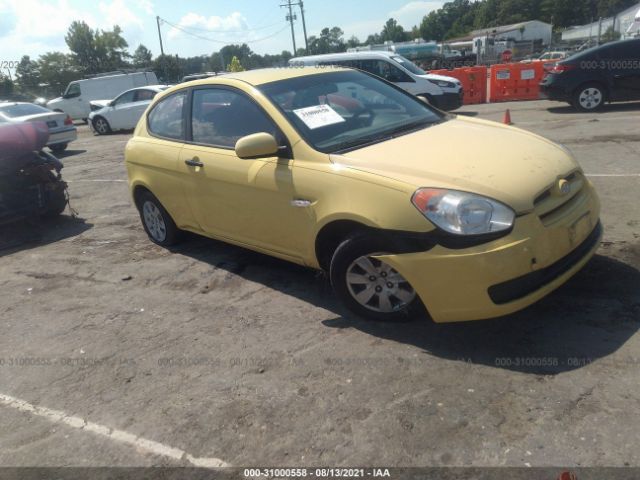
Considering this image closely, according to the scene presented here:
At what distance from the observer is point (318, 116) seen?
13.0 feet

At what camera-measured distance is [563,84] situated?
11.9 meters

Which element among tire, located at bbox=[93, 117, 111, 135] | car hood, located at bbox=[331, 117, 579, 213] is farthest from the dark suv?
tire, located at bbox=[93, 117, 111, 135]

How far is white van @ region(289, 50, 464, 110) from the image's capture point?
46.3 feet

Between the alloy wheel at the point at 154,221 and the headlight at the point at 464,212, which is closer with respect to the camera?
the headlight at the point at 464,212

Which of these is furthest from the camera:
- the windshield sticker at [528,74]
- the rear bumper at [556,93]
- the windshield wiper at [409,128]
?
the windshield sticker at [528,74]

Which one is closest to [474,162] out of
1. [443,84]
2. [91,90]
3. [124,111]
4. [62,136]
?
[443,84]

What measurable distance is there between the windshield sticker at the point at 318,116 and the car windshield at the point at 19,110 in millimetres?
12127

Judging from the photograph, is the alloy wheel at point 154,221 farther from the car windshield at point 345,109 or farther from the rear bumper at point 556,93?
the rear bumper at point 556,93

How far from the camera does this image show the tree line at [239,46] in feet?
210

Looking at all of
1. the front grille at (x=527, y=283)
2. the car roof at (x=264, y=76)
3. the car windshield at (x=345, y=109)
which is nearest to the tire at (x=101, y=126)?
the car roof at (x=264, y=76)

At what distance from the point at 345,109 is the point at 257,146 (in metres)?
0.88

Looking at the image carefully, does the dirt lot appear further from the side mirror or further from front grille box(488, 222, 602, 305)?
the side mirror

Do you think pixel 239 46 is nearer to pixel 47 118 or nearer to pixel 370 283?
pixel 47 118

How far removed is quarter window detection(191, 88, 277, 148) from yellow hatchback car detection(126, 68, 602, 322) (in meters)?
0.01
